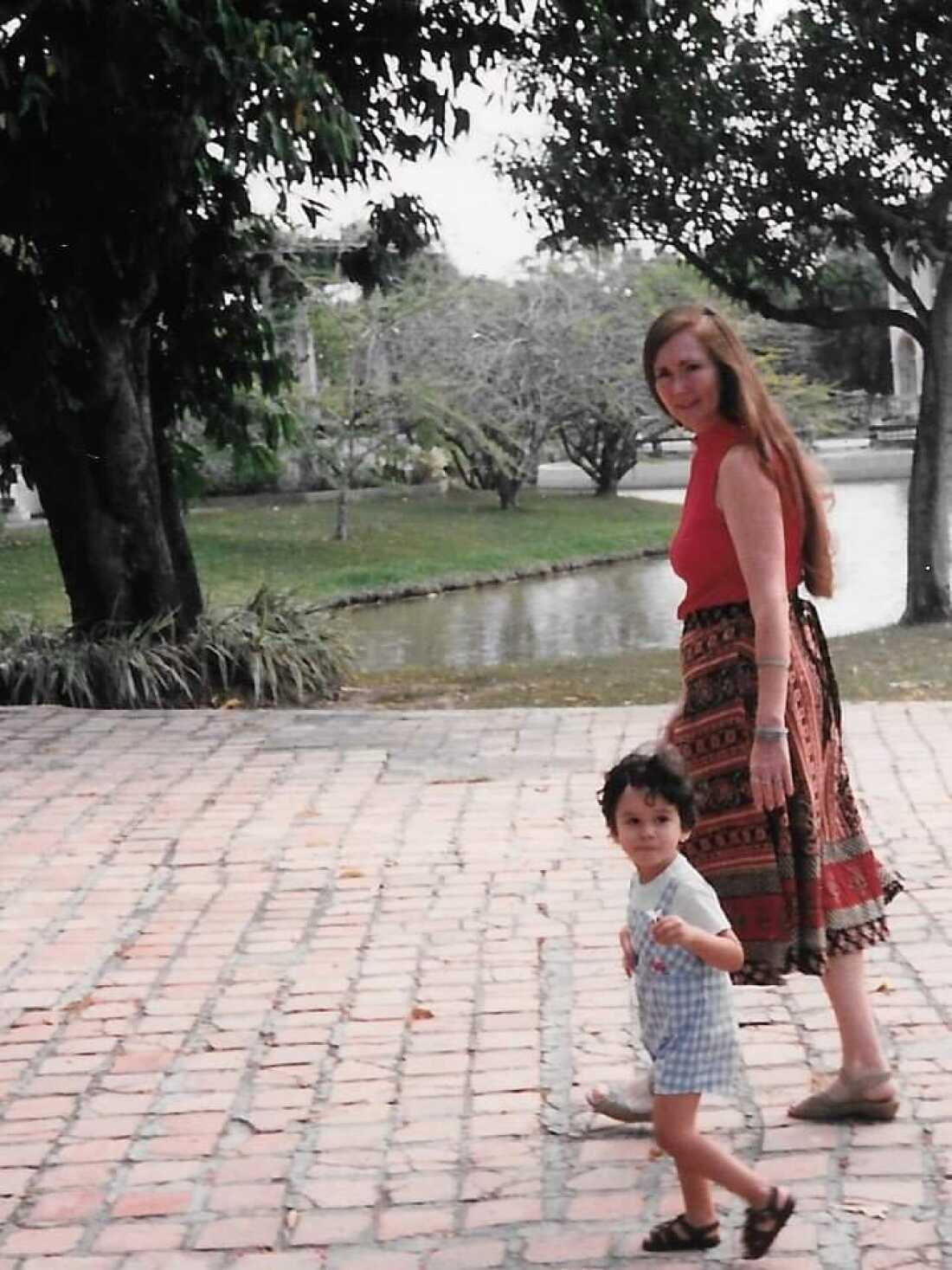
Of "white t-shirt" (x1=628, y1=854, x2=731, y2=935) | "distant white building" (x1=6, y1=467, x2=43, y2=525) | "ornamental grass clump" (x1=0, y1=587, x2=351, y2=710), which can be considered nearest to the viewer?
"white t-shirt" (x1=628, y1=854, x2=731, y2=935)

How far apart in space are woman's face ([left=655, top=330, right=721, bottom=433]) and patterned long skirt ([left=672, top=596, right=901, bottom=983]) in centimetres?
42

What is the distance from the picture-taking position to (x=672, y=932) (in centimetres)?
361

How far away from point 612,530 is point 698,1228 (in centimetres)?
2769

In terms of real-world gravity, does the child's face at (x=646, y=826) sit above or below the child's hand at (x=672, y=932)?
above

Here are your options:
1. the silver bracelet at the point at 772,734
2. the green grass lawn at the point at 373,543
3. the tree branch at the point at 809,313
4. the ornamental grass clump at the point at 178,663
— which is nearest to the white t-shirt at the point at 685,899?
the silver bracelet at the point at 772,734

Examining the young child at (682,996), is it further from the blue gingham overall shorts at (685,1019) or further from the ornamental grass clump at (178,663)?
the ornamental grass clump at (178,663)

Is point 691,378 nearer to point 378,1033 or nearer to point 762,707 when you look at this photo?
point 762,707

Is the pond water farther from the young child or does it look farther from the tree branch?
the young child

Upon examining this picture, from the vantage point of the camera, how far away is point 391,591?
2403 cm

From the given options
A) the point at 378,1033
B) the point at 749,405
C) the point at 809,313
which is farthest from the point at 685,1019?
the point at 809,313

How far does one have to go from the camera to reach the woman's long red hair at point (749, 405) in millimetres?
4133

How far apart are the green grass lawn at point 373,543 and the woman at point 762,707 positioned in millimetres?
16484

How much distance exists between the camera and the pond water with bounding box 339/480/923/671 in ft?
56.9

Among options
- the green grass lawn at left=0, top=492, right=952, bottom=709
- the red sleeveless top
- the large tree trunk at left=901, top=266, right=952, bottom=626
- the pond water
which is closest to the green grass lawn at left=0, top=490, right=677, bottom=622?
the green grass lawn at left=0, top=492, right=952, bottom=709
